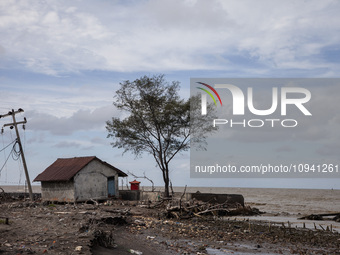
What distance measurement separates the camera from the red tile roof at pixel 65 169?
32809 mm

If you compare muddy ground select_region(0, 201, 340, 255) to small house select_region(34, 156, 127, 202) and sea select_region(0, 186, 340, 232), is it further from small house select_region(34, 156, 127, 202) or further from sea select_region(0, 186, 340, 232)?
small house select_region(34, 156, 127, 202)

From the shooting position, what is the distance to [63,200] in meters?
33.0

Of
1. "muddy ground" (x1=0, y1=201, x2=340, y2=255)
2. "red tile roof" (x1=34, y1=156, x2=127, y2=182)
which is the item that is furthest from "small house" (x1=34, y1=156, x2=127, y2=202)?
"muddy ground" (x1=0, y1=201, x2=340, y2=255)

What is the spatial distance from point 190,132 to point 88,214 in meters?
18.0

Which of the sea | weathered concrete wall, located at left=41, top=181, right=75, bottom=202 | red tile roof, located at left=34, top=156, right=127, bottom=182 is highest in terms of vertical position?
red tile roof, located at left=34, top=156, right=127, bottom=182

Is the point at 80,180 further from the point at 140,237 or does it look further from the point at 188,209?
the point at 140,237

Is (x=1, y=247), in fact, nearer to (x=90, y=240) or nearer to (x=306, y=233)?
(x=90, y=240)

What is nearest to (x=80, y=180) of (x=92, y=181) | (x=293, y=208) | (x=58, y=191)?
(x=92, y=181)

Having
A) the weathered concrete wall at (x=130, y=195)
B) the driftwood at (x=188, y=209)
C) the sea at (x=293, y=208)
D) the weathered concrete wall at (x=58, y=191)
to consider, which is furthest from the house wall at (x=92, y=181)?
the sea at (x=293, y=208)

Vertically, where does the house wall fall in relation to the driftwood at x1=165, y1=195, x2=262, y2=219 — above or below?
above

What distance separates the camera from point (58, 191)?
33688 millimetres

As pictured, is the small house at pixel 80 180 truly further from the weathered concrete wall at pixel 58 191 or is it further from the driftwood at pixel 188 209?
the driftwood at pixel 188 209

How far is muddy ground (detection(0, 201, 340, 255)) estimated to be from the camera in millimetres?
13227

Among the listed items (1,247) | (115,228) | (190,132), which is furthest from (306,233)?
(190,132)
